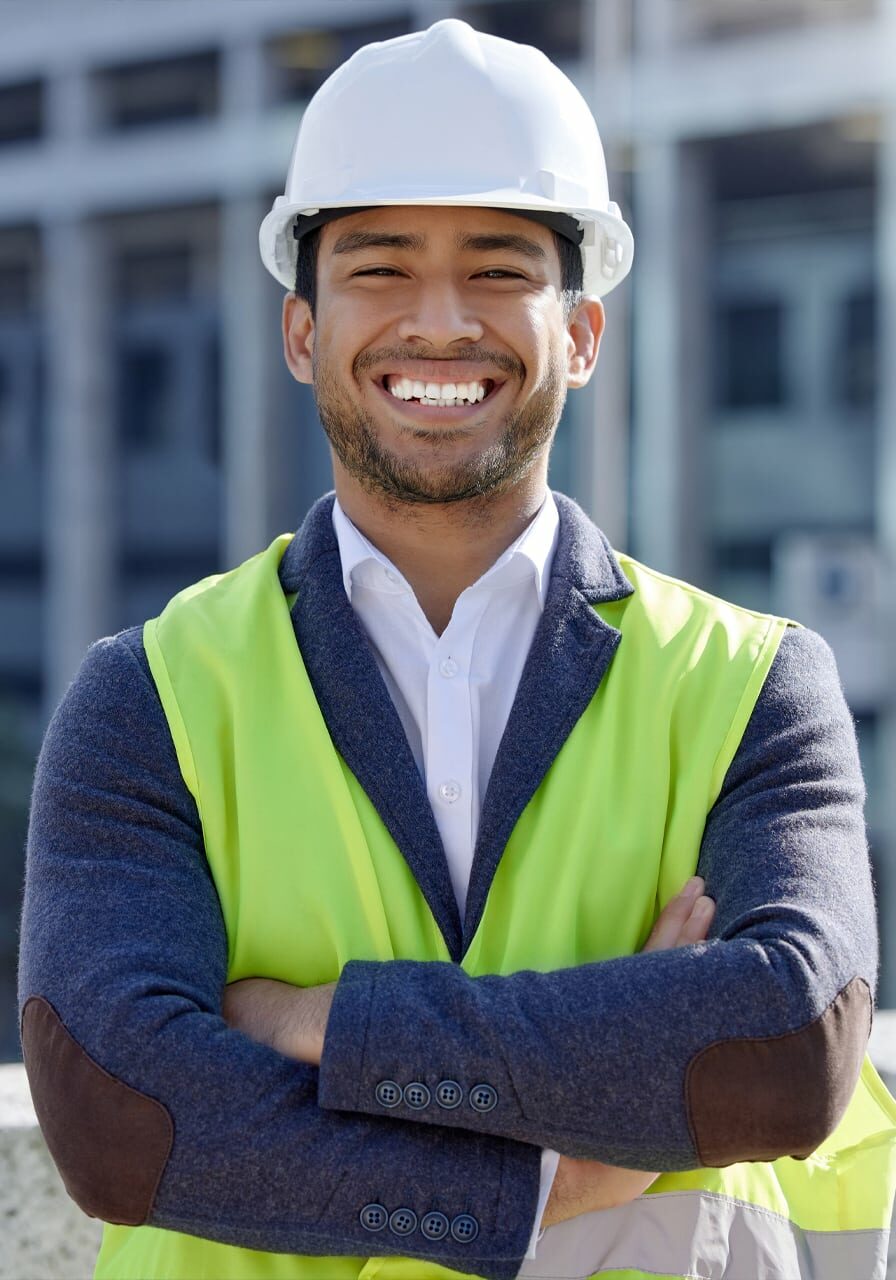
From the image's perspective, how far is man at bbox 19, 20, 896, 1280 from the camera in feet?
5.86

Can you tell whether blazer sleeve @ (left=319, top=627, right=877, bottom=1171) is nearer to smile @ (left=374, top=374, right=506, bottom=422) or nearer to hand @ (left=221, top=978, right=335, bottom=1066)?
hand @ (left=221, top=978, right=335, bottom=1066)

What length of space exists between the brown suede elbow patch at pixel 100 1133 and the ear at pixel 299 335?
38.2 inches

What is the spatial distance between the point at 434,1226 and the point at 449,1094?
5.5 inches

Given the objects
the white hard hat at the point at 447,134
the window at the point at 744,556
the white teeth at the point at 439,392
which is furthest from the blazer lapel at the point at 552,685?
the window at the point at 744,556

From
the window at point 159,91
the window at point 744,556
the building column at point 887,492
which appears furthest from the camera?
the window at point 159,91

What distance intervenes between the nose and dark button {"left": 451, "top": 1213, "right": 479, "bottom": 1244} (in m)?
1.04

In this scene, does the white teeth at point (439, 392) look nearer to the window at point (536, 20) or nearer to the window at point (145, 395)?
the window at point (536, 20)

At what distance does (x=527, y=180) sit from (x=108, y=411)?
17909 millimetres

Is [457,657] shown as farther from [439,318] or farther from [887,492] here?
[887,492]

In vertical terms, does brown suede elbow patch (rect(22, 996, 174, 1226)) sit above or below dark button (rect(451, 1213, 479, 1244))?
above

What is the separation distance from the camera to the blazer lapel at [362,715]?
201cm

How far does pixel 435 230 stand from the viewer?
214 centimetres

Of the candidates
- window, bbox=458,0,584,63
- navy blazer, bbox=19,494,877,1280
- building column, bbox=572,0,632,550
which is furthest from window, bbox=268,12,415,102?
navy blazer, bbox=19,494,877,1280

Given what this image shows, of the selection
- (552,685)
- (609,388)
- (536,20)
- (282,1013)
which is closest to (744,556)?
(609,388)
